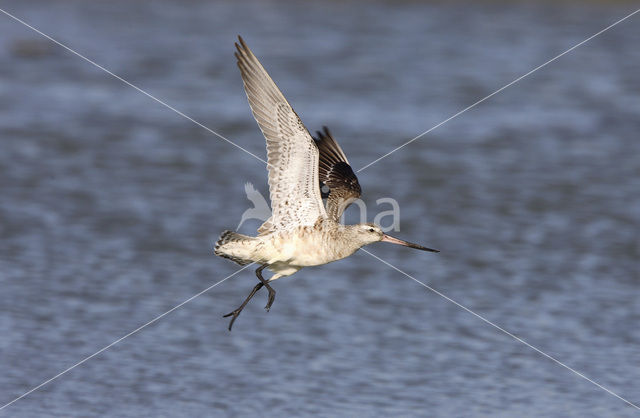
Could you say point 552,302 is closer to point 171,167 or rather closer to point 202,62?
point 171,167

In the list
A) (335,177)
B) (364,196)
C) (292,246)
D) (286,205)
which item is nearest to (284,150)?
(286,205)

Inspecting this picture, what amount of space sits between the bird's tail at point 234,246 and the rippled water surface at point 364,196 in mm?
1357

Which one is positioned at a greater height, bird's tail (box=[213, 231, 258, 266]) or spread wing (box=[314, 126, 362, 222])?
spread wing (box=[314, 126, 362, 222])

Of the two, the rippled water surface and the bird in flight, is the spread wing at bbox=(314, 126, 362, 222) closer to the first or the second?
the bird in flight

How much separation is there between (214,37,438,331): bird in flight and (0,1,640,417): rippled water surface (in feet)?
4.20

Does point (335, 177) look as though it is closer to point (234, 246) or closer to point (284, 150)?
point (284, 150)

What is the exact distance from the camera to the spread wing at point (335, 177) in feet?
24.6

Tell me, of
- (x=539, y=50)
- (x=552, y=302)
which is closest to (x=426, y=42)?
(x=539, y=50)

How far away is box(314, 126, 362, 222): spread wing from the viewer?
750 centimetres

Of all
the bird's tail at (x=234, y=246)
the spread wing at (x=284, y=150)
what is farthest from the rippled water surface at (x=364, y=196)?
the spread wing at (x=284, y=150)

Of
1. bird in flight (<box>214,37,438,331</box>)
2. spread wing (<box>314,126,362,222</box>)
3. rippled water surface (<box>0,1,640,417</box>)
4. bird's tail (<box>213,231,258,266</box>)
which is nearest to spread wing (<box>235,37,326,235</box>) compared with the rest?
bird in flight (<box>214,37,438,331</box>)

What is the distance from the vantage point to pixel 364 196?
12.2 metres

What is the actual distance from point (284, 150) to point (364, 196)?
5.41 m

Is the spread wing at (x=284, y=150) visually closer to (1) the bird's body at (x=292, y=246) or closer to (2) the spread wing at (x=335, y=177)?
(1) the bird's body at (x=292, y=246)
